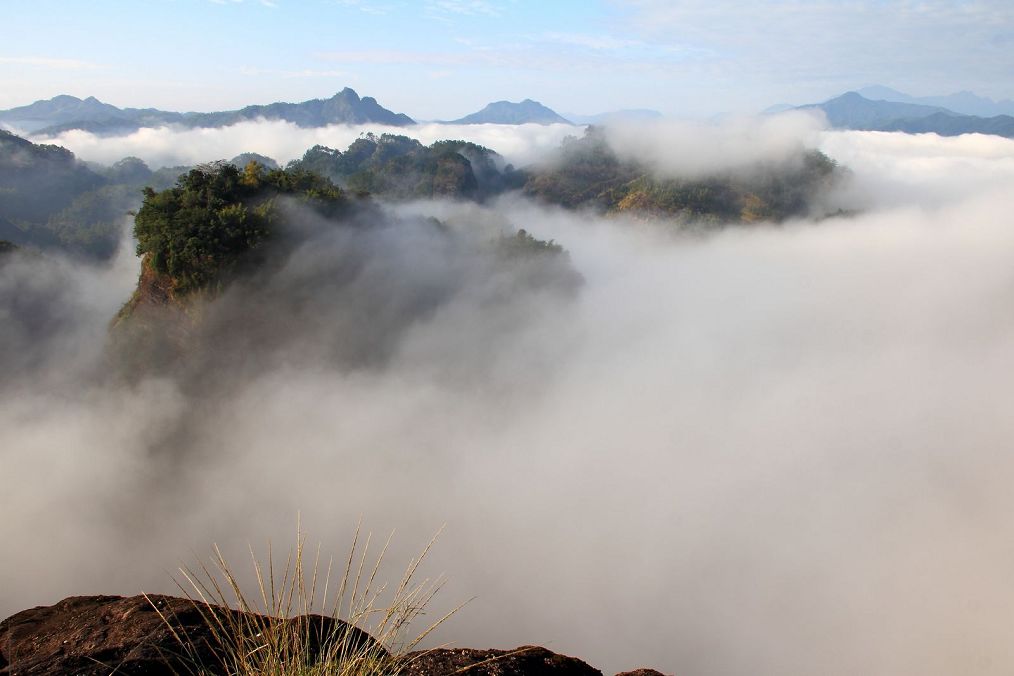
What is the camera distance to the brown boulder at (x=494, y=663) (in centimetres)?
313

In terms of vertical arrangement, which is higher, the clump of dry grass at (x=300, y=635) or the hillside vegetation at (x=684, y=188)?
the hillside vegetation at (x=684, y=188)

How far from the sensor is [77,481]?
1739cm

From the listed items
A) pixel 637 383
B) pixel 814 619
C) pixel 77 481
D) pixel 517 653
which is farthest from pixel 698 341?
pixel 517 653

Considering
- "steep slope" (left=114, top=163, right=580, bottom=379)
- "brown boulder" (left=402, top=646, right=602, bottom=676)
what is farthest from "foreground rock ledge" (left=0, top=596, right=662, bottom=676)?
"steep slope" (left=114, top=163, right=580, bottom=379)

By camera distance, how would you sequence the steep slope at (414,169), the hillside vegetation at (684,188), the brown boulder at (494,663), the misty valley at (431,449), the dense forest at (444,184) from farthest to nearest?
the steep slope at (414,169)
the hillside vegetation at (684,188)
the dense forest at (444,184)
the misty valley at (431,449)
the brown boulder at (494,663)

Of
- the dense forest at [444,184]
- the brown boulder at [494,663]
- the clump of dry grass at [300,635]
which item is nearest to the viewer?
the clump of dry grass at [300,635]

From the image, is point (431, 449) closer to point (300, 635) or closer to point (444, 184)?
point (300, 635)

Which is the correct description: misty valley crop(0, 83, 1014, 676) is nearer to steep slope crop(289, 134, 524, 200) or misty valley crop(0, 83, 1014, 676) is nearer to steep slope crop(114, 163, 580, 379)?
steep slope crop(114, 163, 580, 379)

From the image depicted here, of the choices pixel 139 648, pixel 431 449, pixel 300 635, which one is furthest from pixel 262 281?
pixel 300 635

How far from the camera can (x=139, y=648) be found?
3.06 meters

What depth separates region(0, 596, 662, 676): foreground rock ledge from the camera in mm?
2973

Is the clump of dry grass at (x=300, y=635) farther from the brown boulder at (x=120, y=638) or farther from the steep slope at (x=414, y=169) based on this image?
the steep slope at (x=414, y=169)

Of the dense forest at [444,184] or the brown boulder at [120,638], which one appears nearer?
the brown boulder at [120,638]

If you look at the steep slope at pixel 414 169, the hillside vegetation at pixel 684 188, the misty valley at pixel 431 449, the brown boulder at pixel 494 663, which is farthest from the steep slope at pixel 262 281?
the hillside vegetation at pixel 684 188
